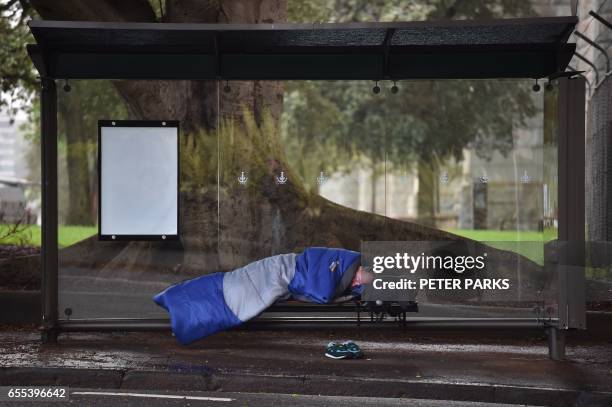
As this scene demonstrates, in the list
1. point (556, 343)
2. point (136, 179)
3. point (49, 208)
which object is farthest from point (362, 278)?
point (49, 208)

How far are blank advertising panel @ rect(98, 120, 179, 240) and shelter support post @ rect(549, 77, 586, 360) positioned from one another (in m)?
3.44

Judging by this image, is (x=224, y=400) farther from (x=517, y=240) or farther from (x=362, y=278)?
(x=517, y=240)

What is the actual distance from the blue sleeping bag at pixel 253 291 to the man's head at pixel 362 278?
0.16ft

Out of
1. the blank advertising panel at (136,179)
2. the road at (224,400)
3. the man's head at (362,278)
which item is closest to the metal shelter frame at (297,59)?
the blank advertising panel at (136,179)

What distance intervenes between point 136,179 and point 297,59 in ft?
6.04

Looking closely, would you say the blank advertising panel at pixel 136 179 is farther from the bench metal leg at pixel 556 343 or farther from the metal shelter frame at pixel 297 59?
the bench metal leg at pixel 556 343

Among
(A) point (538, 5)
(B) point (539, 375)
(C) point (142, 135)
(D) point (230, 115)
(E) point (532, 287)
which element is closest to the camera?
(B) point (539, 375)

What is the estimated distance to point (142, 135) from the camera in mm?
8242

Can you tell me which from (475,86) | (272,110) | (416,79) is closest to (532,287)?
(416,79)

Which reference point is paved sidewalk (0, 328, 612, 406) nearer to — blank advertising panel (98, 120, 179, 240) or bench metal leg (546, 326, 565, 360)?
bench metal leg (546, 326, 565, 360)

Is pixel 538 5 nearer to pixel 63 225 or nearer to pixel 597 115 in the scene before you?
pixel 597 115

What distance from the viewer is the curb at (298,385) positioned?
6.18 m

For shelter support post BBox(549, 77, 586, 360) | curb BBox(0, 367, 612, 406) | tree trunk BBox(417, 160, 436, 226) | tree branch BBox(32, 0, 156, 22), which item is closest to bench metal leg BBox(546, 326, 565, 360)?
shelter support post BBox(549, 77, 586, 360)

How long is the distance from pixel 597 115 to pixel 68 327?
20.5 ft
